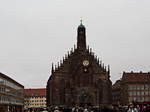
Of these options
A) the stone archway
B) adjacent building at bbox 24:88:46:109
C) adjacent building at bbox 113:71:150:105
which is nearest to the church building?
the stone archway

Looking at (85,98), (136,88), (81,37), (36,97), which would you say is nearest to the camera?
(85,98)

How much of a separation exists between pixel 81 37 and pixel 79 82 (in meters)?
13.7

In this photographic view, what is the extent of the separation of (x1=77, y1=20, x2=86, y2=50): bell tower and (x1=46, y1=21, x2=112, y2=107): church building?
2.62 metres

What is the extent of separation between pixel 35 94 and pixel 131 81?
80112 mm

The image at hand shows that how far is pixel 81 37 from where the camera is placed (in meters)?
99.5

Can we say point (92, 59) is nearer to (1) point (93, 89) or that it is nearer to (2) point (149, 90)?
(1) point (93, 89)

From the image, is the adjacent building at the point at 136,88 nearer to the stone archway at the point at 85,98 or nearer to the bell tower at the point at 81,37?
the bell tower at the point at 81,37

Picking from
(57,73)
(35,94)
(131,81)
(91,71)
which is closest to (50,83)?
(57,73)

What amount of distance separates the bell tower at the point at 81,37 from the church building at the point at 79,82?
2.62 m

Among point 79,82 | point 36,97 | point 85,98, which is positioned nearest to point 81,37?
point 79,82

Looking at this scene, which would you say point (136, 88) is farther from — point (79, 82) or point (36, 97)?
point (36, 97)

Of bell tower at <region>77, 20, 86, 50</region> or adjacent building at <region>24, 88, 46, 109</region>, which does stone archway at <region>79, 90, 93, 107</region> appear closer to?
bell tower at <region>77, 20, 86, 50</region>

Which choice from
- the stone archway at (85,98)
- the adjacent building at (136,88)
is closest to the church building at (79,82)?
the stone archway at (85,98)

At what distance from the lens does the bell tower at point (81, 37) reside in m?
98.1
